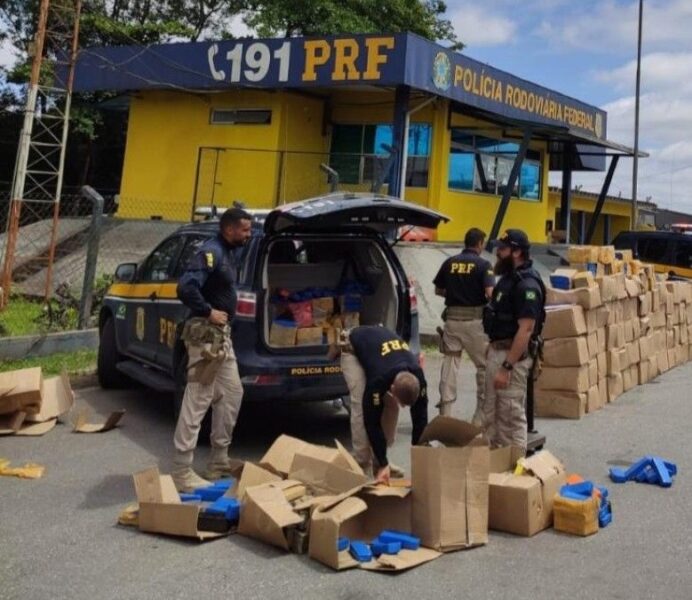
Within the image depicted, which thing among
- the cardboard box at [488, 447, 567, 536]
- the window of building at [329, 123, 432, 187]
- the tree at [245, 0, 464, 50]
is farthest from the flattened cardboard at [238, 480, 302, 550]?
the tree at [245, 0, 464, 50]

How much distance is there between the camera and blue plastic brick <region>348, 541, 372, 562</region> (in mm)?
4422

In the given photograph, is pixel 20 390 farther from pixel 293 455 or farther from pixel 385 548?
pixel 385 548

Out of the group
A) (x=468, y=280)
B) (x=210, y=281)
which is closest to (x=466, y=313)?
(x=468, y=280)

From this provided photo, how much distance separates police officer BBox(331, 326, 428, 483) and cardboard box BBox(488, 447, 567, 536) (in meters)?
0.60

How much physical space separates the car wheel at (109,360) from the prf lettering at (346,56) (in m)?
9.44

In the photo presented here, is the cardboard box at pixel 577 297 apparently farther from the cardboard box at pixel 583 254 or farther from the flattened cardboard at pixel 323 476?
the flattened cardboard at pixel 323 476

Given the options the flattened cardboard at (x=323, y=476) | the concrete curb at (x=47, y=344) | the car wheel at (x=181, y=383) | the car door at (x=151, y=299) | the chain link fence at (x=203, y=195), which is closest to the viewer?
the flattened cardboard at (x=323, y=476)

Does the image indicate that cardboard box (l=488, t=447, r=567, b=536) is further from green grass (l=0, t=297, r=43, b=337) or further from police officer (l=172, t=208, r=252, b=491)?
green grass (l=0, t=297, r=43, b=337)

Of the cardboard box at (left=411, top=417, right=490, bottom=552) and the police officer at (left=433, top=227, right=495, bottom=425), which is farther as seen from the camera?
the police officer at (left=433, top=227, right=495, bottom=425)

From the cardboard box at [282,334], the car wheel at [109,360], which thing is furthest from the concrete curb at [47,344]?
the cardboard box at [282,334]

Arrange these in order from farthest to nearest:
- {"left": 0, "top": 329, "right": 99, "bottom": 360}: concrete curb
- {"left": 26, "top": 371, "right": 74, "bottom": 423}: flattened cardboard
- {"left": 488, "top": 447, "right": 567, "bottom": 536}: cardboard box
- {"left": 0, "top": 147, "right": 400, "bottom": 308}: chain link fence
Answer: {"left": 0, "top": 147, "right": 400, "bottom": 308}: chain link fence, {"left": 0, "top": 329, "right": 99, "bottom": 360}: concrete curb, {"left": 26, "top": 371, "right": 74, "bottom": 423}: flattened cardboard, {"left": 488, "top": 447, "right": 567, "bottom": 536}: cardboard box

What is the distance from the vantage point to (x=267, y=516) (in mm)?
4586

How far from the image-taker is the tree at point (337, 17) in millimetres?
26016

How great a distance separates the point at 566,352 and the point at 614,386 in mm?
1429
